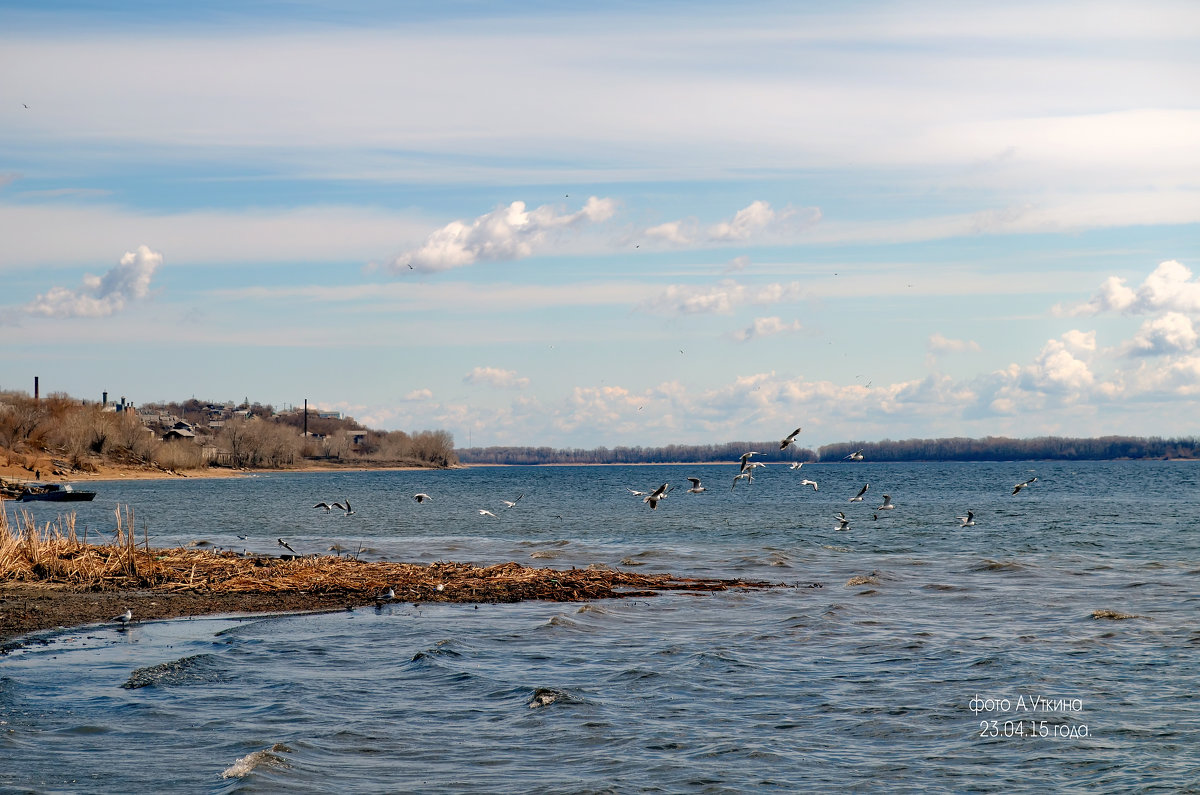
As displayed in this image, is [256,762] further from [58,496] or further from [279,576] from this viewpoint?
[58,496]

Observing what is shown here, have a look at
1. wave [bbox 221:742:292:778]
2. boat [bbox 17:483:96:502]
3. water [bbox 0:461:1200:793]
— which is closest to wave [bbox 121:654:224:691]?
water [bbox 0:461:1200:793]

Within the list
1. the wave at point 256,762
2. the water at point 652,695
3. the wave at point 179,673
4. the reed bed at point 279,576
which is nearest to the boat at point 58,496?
the reed bed at point 279,576

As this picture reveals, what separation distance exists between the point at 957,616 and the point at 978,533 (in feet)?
87.0

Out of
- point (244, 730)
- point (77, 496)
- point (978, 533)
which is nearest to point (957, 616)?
point (244, 730)

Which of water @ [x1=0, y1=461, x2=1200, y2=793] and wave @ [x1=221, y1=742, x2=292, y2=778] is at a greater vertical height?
wave @ [x1=221, y1=742, x2=292, y2=778]

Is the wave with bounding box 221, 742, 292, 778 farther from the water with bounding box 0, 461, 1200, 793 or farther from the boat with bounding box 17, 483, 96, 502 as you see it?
the boat with bounding box 17, 483, 96, 502

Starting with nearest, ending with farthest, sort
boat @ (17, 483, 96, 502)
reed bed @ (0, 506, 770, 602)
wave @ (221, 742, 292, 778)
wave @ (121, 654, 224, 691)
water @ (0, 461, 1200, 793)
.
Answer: wave @ (221, 742, 292, 778), water @ (0, 461, 1200, 793), wave @ (121, 654, 224, 691), reed bed @ (0, 506, 770, 602), boat @ (17, 483, 96, 502)

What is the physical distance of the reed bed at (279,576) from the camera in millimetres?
22391

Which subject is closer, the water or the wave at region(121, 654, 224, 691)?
the water

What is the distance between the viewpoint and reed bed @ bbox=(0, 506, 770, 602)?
73.5ft

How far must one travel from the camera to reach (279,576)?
938 inches

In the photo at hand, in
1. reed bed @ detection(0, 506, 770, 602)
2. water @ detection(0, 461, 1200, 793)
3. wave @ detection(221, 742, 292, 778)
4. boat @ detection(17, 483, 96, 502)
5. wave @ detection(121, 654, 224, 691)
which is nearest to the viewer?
wave @ detection(221, 742, 292, 778)

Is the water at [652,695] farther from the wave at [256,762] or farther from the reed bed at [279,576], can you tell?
the reed bed at [279,576]

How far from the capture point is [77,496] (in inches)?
2498
